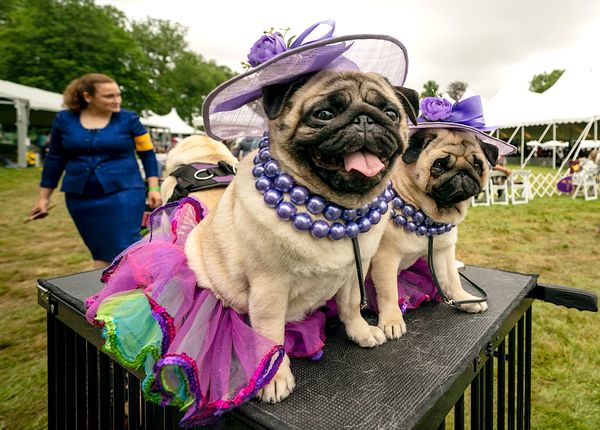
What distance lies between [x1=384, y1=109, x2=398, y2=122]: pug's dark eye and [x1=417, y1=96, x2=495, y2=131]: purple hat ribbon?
41 cm

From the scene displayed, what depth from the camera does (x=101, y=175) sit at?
2.69 meters

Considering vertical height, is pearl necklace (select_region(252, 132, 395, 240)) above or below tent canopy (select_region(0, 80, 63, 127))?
below

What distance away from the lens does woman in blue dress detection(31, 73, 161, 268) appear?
8.74 feet

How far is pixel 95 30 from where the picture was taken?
1858cm

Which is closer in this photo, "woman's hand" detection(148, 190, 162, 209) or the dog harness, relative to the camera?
the dog harness

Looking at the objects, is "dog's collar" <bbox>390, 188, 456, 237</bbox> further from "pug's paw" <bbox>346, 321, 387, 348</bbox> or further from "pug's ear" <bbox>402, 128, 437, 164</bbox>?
"pug's paw" <bbox>346, 321, 387, 348</bbox>

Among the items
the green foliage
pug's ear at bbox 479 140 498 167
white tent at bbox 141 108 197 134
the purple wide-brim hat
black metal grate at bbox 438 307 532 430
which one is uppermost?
the green foliage

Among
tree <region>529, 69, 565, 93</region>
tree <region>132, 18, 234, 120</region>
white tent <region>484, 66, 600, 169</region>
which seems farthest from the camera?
tree <region>529, 69, 565, 93</region>

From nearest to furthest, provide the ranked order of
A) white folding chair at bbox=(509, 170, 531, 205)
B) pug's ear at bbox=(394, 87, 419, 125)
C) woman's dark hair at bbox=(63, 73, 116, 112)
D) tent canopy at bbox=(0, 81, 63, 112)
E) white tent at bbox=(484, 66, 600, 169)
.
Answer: pug's ear at bbox=(394, 87, 419, 125)
woman's dark hair at bbox=(63, 73, 116, 112)
white folding chair at bbox=(509, 170, 531, 205)
white tent at bbox=(484, 66, 600, 169)
tent canopy at bbox=(0, 81, 63, 112)

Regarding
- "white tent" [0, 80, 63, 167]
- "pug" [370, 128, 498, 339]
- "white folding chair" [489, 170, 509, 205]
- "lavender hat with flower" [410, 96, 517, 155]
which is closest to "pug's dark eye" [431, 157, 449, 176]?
"pug" [370, 128, 498, 339]

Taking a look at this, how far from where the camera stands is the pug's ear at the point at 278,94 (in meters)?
1.04

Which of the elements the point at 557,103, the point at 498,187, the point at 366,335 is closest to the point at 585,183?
the point at 498,187

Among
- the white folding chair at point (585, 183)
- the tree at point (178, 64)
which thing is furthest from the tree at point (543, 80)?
the white folding chair at point (585, 183)

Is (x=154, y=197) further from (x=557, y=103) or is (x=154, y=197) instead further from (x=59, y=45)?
(x=59, y=45)
